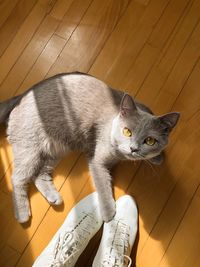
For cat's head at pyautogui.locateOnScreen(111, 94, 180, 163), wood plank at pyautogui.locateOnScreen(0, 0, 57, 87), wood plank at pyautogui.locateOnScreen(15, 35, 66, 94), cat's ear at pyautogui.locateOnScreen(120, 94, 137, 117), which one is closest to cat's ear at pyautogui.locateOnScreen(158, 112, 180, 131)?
cat's head at pyautogui.locateOnScreen(111, 94, 180, 163)

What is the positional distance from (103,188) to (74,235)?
0.76 feet

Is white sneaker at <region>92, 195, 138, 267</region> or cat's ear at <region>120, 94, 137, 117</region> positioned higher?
cat's ear at <region>120, 94, 137, 117</region>

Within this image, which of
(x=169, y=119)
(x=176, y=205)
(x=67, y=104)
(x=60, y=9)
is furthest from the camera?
(x=60, y=9)

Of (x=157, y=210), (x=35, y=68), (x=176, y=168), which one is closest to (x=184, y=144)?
(x=176, y=168)

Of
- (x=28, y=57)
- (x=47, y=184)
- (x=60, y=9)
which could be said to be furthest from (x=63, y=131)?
(x=60, y=9)

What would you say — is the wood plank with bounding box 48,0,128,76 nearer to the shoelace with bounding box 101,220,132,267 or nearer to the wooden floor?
the wooden floor

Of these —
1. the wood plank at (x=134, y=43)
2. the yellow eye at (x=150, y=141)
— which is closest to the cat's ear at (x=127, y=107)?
the yellow eye at (x=150, y=141)

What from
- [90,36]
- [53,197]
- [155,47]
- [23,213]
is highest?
[155,47]

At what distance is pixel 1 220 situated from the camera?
1.71 metres

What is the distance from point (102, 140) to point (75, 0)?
79 centimetres

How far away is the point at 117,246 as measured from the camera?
1.61 metres

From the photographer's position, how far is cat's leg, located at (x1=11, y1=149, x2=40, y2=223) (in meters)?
1.65

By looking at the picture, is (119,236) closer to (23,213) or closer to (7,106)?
(23,213)

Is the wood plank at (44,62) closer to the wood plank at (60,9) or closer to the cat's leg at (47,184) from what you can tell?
the wood plank at (60,9)
